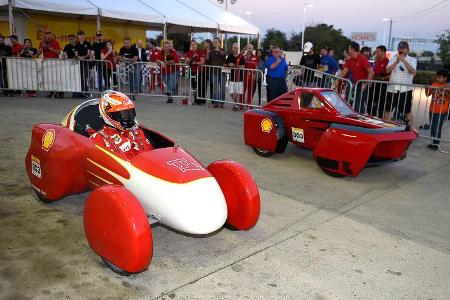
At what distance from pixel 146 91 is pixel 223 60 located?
10.1 feet

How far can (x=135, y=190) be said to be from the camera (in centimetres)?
369

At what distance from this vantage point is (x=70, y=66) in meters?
12.5

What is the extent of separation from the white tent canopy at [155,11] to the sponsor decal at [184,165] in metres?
12.4

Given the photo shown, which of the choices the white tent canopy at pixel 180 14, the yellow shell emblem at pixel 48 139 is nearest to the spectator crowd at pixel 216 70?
the white tent canopy at pixel 180 14

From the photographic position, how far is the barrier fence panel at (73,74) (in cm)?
1250

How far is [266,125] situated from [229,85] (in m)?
5.12

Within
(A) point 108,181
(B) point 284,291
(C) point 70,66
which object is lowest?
(B) point 284,291

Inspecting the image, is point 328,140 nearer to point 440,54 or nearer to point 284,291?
point 284,291

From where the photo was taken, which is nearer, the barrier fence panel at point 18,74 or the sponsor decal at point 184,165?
the sponsor decal at point 184,165

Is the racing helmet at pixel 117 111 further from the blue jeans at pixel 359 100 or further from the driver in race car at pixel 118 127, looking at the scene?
the blue jeans at pixel 359 100

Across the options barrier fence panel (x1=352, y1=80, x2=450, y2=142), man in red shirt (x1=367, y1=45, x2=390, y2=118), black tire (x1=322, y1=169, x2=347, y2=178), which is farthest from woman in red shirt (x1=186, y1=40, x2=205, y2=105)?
black tire (x1=322, y1=169, x2=347, y2=178)

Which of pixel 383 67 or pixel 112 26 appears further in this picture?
pixel 112 26

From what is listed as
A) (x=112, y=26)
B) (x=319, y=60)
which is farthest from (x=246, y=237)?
(x=112, y=26)

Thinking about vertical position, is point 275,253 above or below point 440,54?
below
